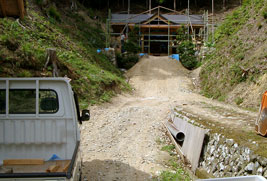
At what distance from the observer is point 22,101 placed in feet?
14.1

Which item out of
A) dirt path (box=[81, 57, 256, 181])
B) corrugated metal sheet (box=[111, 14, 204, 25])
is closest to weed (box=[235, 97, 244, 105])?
dirt path (box=[81, 57, 256, 181])

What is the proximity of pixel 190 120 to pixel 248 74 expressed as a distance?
19.6 feet

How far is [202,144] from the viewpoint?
6.19 metres

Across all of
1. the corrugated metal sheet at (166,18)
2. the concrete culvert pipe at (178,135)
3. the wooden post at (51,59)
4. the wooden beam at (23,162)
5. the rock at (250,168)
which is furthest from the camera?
the corrugated metal sheet at (166,18)

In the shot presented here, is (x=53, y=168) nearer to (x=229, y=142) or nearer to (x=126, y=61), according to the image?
(x=229, y=142)

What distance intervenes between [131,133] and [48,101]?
4.95m

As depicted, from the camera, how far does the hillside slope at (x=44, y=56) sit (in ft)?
33.3

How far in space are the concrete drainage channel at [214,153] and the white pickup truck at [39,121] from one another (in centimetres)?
256

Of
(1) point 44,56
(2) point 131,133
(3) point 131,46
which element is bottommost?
(2) point 131,133

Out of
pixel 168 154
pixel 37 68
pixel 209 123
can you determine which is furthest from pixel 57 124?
pixel 37 68

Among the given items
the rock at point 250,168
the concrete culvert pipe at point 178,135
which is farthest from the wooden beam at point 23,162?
the concrete culvert pipe at point 178,135

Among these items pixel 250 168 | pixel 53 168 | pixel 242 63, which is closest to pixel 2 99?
pixel 53 168

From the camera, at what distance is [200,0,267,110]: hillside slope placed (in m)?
11.6

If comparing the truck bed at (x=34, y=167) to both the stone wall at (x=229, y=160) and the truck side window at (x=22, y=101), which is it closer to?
the truck side window at (x=22, y=101)
